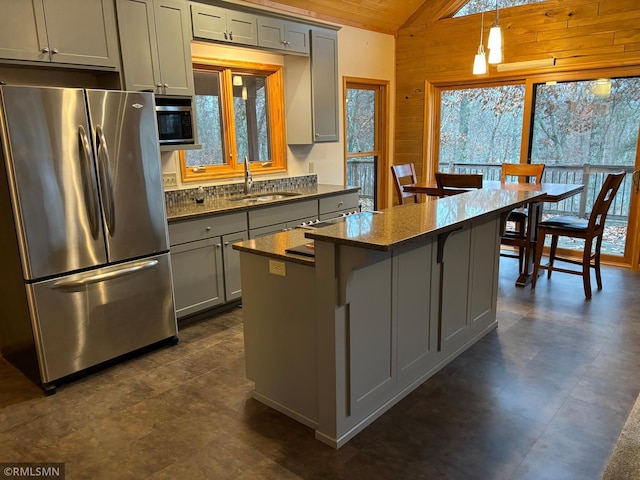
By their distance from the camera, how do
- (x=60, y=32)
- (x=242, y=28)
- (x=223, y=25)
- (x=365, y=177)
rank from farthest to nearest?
(x=365, y=177) < (x=242, y=28) < (x=223, y=25) < (x=60, y=32)

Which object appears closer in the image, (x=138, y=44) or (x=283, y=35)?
(x=138, y=44)

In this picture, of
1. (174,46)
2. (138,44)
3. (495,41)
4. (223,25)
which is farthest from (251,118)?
(495,41)

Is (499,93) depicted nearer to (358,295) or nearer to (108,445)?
(358,295)

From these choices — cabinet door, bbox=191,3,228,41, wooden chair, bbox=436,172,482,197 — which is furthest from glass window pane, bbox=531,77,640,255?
cabinet door, bbox=191,3,228,41

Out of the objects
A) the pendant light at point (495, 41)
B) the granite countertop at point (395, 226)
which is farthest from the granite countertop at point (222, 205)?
the pendant light at point (495, 41)

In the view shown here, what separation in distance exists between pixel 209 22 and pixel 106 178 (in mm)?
1623

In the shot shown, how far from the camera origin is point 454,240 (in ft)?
8.97

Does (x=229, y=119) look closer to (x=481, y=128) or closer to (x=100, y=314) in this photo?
(x=100, y=314)

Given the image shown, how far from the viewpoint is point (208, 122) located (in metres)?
Result: 4.17

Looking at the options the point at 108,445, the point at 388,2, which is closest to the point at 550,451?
the point at 108,445

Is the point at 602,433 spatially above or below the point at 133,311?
below

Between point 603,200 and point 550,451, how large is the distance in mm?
2514

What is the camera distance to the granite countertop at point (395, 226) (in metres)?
1.85

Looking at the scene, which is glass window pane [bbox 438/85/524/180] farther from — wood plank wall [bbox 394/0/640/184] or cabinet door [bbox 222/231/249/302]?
cabinet door [bbox 222/231/249/302]
